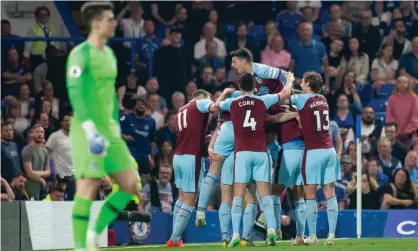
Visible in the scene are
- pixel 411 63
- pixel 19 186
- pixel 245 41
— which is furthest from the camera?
pixel 411 63

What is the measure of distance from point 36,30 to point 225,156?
9.66 m

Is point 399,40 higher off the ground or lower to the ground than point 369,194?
higher

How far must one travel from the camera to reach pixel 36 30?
2786cm

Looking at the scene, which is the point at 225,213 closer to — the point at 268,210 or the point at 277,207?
the point at 277,207

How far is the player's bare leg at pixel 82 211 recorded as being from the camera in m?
13.1

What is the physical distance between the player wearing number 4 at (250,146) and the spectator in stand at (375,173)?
6.59 m

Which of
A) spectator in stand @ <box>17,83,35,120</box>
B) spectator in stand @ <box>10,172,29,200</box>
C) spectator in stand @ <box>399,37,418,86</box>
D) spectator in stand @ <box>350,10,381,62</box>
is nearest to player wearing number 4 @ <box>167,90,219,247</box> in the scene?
spectator in stand @ <box>10,172,29,200</box>

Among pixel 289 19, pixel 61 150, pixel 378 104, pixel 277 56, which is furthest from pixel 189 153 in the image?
pixel 289 19

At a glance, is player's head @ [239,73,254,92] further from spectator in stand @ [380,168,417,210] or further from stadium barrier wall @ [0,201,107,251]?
spectator in stand @ [380,168,417,210]

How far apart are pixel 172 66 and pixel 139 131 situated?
8.06ft

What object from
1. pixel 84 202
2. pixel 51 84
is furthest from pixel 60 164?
pixel 84 202

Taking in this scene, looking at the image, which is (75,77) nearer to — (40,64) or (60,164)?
(60,164)

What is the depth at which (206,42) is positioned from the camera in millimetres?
28734

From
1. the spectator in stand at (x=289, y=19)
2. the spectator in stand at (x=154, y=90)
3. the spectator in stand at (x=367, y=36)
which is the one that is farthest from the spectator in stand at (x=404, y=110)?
the spectator in stand at (x=154, y=90)
